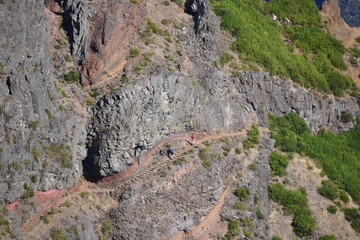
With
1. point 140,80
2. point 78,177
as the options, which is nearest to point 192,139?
point 140,80

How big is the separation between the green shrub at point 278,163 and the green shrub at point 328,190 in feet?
12.8

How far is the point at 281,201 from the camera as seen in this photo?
52.2 meters

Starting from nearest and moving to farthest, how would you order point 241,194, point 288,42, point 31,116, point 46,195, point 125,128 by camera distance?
point 31,116
point 46,195
point 125,128
point 241,194
point 288,42

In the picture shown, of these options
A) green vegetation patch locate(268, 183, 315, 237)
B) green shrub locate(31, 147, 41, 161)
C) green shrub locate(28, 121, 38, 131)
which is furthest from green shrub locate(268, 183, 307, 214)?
green shrub locate(28, 121, 38, 131)

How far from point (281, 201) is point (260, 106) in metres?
11.1

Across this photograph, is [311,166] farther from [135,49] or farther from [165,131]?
[135,49]

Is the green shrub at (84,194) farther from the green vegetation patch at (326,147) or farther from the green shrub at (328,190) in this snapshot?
the green shrub at (328,190)

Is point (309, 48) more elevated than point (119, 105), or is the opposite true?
point (309, 48)

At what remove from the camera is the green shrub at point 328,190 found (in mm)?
54188

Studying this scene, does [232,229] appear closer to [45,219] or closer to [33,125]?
[45,219]

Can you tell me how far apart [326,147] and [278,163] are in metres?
8.15

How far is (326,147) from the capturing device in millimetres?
60062

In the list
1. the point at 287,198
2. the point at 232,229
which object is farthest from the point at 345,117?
the point at 232,229

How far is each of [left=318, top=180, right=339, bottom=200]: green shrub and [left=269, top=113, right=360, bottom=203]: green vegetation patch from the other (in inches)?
7.7
